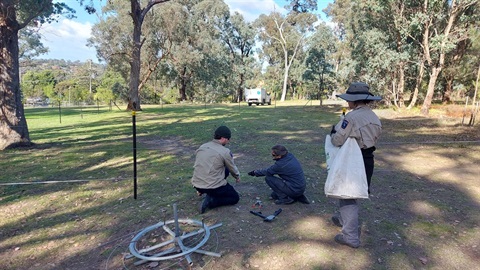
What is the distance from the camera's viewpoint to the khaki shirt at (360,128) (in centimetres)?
294

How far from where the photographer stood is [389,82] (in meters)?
20.5

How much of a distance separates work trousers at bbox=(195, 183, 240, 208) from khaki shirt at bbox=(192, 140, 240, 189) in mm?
71

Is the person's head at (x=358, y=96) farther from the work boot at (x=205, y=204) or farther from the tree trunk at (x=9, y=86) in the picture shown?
the tree trunk at (x=9, y=86)

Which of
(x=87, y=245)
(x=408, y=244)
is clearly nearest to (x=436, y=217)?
(x=408, y=244)

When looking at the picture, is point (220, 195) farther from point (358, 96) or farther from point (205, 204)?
point (358, 96)

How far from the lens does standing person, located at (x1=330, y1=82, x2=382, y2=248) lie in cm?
295

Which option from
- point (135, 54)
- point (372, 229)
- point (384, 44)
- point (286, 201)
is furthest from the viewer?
point (135, 54)

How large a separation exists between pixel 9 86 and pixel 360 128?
897cm

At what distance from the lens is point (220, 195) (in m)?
4.11

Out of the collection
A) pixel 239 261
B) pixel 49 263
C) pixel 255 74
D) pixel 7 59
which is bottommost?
pixel 49 263

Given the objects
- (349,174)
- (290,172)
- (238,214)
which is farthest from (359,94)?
(238,214)

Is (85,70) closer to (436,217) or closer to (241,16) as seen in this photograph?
(241,16)

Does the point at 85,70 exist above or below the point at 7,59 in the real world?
above

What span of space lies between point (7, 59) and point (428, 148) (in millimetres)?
11957
